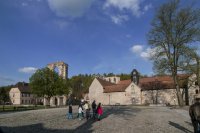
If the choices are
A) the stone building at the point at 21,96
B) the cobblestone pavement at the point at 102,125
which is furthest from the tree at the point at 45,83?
the stone building at the point at 21,96

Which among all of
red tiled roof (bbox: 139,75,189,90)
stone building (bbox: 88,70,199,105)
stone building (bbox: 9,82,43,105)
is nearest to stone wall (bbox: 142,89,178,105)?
stone building (bbox: 88,70,199,105)

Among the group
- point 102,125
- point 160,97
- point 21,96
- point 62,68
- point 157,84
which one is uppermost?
point 62,68

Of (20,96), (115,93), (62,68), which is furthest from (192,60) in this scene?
(20,96)

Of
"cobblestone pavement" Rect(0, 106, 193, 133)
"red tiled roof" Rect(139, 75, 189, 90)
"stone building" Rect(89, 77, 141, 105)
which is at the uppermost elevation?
"red tiled roof" Rect(139, 75, 189, 90)

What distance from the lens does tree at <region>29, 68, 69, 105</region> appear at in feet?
198

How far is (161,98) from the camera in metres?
68.9

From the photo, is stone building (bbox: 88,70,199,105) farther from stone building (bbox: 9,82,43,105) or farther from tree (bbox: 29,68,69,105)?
stone building (bbox: 9,82,43,105)

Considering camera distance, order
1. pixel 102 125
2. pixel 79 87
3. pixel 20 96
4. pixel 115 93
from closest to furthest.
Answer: pixel 102 125 → pixel 115 93 → pixel 79 87 → pixel 20 96

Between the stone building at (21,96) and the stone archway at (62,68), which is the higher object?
the stone archway at (62,68)

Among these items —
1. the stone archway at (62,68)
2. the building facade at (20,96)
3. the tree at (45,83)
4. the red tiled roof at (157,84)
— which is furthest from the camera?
the building facade at (20,96)

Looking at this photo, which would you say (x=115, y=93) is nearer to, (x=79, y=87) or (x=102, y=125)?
(x=79, y=87)

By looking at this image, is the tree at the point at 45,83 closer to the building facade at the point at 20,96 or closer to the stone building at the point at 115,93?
the stone building at the point at 115,93

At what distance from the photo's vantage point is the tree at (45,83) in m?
60.4

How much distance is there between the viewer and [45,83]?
201ft
